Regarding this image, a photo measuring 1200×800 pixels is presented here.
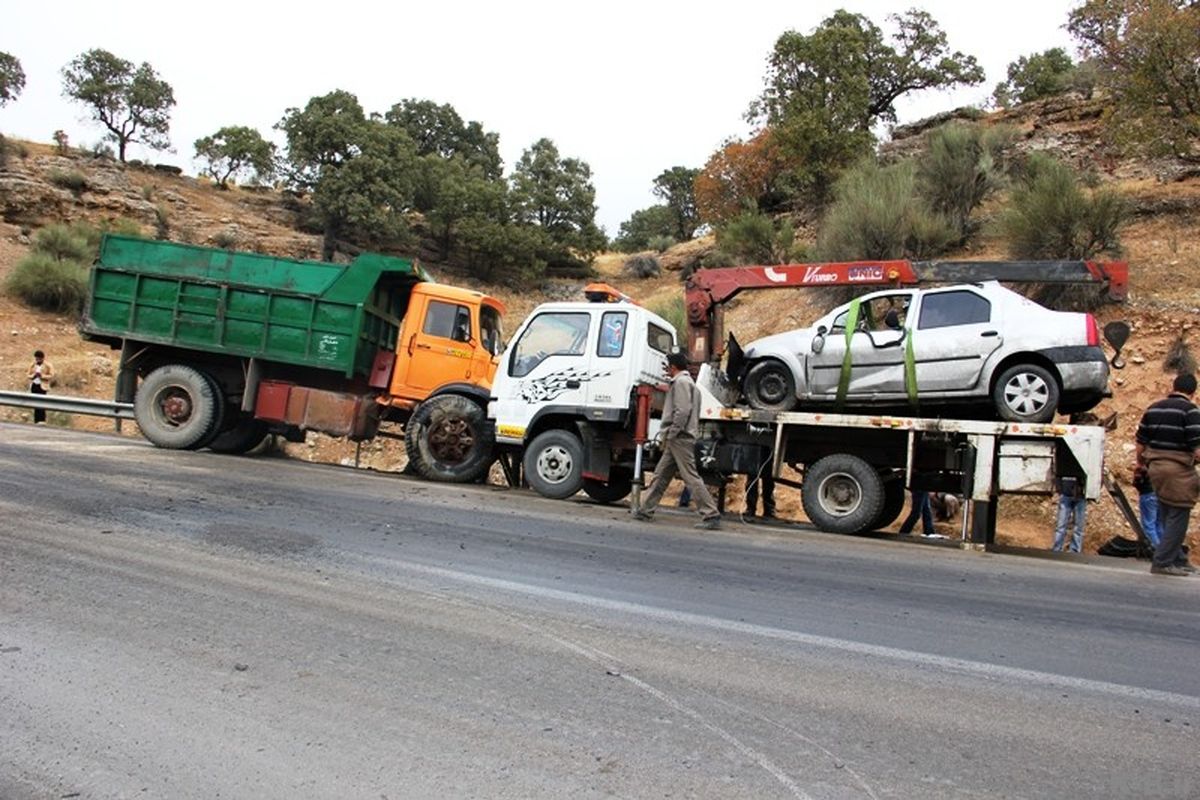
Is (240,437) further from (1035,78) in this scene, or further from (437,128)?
(437,128)

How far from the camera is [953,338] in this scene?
9680mm

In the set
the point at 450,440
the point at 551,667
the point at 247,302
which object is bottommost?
the point at 551,667

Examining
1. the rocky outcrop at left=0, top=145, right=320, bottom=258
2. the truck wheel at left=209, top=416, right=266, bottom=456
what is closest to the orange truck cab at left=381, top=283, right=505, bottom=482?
the truck wheel at left=209, top=416, right=266, bottom=456

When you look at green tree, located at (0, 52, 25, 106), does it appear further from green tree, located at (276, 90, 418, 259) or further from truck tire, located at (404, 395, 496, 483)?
truck tire, located at (404, 395, 496, 483)

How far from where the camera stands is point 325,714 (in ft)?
12.4

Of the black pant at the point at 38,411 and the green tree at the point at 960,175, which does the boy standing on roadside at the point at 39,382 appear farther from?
the green tree at the point at 960,175

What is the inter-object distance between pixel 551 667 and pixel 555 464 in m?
6.94

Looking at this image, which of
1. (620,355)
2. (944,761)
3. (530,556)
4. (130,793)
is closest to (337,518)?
(530,556)

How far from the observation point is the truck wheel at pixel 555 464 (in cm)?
1125

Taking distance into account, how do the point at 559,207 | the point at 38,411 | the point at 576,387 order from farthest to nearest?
the point at 559,207 → the point at 38,411 → the point at 576,387

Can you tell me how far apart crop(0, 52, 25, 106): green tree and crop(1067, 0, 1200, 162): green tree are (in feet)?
148

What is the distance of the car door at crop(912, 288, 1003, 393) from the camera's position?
31.2 ft

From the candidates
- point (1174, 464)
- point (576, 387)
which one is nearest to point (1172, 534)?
point (1174, 464)

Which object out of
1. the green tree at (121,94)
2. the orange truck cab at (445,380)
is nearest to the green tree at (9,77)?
the green tree at (121,94)
